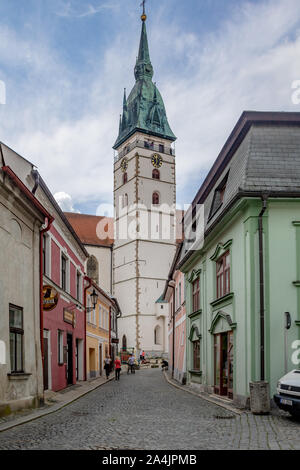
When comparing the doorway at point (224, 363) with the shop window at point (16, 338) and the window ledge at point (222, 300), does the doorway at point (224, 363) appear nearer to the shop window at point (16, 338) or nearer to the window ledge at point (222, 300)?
the window ledge at point (222, 300)

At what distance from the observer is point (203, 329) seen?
64.3 ft

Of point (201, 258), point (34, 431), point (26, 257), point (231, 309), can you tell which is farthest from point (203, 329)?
point (34, 431)

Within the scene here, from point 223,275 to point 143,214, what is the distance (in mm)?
51041

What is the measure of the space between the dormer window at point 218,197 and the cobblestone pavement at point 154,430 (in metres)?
6.21

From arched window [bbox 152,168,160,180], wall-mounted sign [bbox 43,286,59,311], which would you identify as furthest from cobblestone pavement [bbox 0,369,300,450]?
arched window [bbox 152,168,160,180]

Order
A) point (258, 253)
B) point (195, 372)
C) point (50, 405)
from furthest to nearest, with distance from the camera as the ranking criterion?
point (195, 372), point (50, 405), point (258, 253)

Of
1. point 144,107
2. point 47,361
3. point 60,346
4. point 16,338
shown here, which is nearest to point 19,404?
point 16,338

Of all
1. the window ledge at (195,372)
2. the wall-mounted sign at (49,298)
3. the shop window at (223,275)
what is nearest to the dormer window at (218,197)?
the shop window at (223,275)

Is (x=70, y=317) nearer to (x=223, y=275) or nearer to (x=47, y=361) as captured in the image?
(x=47, y=361)

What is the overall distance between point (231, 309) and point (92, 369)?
724 inches

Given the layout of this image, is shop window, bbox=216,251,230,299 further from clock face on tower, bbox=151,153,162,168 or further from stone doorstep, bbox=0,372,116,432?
clock face on tower, bbox=151,153,162,168

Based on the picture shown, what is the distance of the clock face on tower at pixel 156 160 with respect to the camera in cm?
7150

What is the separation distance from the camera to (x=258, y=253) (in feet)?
43.9
